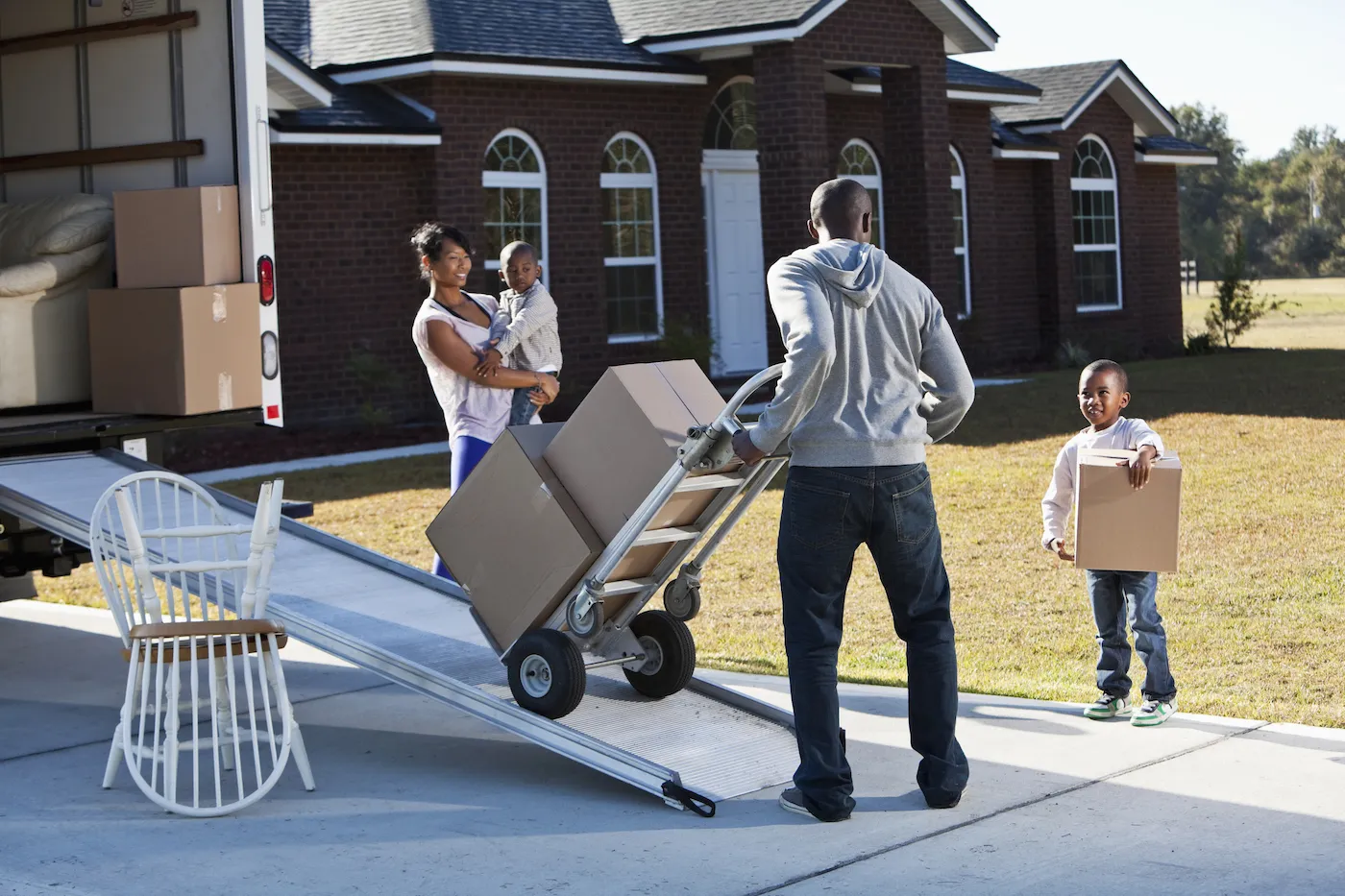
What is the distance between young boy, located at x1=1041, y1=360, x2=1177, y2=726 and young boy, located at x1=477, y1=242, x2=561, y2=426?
2.27 metres

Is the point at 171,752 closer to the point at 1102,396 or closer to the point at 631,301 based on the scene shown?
the point at 1102,396

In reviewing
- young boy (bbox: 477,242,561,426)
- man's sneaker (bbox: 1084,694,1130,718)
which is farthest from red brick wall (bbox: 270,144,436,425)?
man's sneaker (bbox: 1084,694,1130,718)

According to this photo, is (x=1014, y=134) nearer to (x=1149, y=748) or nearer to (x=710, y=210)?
(x=710, y=210)

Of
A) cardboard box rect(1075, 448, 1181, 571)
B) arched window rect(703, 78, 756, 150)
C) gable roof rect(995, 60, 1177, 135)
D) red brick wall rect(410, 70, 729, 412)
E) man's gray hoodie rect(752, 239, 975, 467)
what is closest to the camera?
man's gray hoodie rect(752, 239, 975, 467)

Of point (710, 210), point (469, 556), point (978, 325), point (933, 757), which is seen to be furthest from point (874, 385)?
point (978, 325)

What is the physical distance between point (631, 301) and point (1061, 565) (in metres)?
10.6

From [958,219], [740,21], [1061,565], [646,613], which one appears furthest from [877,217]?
[646,613]

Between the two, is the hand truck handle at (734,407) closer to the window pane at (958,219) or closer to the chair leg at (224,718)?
the chair leg at (224,718)

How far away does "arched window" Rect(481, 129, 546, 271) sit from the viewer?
18469 millimetres

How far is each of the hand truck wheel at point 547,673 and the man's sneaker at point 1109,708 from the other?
6.44 feet

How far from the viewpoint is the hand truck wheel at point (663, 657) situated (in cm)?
623

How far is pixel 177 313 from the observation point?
748 centimetres

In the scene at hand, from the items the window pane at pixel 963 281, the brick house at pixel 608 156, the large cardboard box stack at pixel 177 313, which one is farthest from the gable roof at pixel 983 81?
the large cardboard box stack at pixel 177 313

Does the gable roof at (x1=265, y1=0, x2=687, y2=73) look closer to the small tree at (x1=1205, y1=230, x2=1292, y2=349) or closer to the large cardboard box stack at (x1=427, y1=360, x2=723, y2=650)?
the small tree at (x1=1205, y1=230, x2=1292, y2=349)
